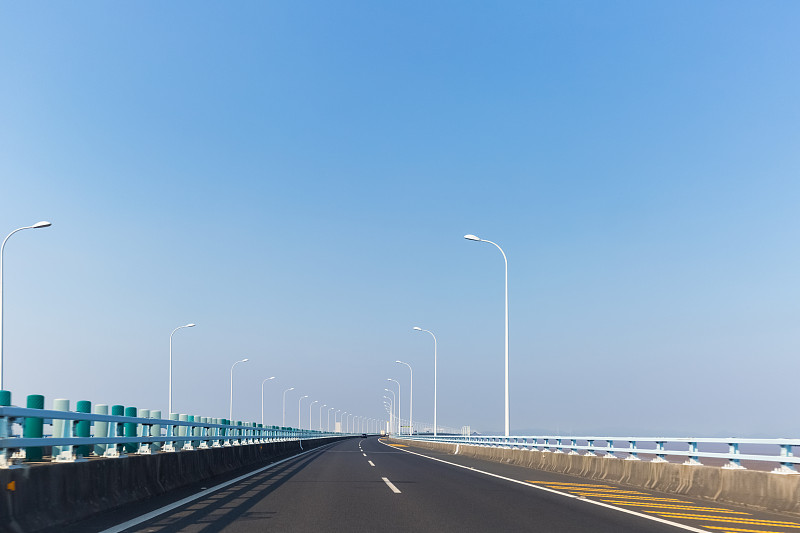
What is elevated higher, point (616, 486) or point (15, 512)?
point (15, 512)

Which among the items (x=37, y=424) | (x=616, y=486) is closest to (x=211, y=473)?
(x=37, y=424)

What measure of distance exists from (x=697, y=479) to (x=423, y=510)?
609 cm

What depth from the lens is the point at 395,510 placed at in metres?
11.8

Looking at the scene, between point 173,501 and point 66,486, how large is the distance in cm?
317

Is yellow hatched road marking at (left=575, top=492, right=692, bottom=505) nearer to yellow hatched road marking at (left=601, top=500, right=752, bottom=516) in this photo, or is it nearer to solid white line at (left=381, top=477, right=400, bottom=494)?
yellow hatched road marking at (left=601, top=500, right=752, bottom=516)

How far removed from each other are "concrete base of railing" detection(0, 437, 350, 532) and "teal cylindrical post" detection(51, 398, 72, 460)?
0.29 m

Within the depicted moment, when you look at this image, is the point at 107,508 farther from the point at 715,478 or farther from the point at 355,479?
the point at 715,478

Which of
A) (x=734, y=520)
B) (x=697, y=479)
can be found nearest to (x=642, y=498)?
(x=697, y=479)

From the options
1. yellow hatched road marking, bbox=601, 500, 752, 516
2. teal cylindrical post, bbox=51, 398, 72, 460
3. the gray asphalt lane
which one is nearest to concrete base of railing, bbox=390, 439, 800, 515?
yellow hatched road marking, bbox=601, 500, 752, 516

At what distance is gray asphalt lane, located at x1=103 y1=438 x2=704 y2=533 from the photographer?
9.98 metres

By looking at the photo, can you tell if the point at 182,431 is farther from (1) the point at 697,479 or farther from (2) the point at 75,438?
(1) the point at 697,479

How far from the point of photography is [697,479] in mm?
15008

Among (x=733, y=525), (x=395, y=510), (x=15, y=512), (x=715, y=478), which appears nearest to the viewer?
(x=15, y=512)

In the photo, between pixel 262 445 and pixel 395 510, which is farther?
pixel 262 445
